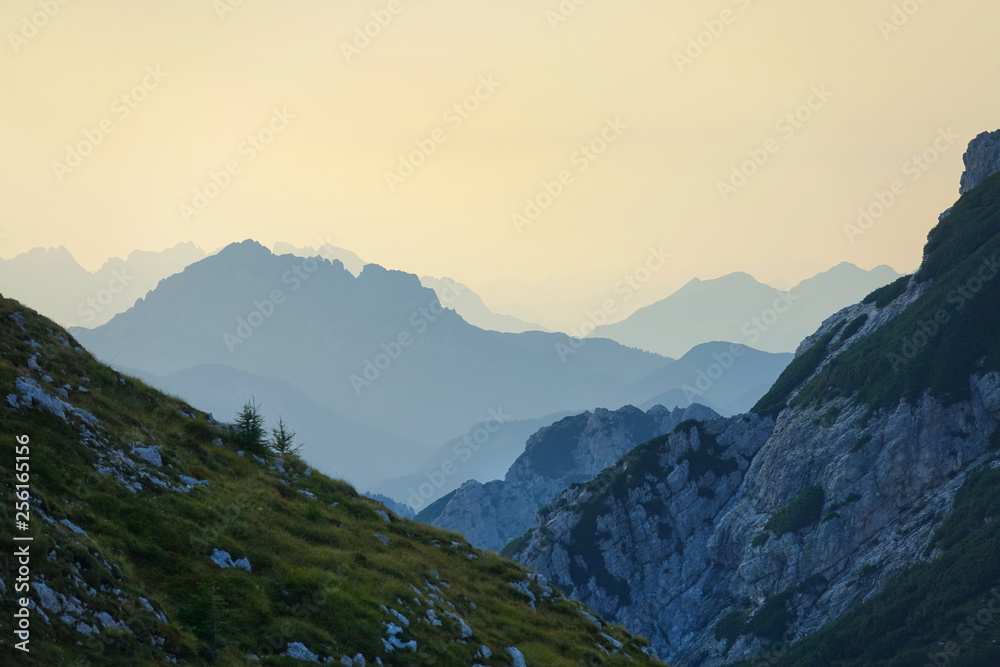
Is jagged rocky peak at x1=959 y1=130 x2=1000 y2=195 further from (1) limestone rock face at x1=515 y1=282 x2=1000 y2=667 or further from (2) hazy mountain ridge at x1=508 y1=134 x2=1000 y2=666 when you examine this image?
(1) limestone rock face at x1=515 y1=282 x2=1000 y2=667

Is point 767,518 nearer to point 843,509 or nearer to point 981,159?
point 843,509

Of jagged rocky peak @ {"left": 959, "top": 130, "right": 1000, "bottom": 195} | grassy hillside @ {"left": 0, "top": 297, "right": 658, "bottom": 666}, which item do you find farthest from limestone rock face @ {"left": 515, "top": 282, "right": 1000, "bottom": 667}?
grassy hillside @ {"left": 0, "top": 297, "right": 658, "bottom": 666}

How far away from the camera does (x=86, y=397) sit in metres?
32.0

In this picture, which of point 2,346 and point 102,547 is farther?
point 2,346

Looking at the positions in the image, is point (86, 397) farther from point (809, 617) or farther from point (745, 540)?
point (745, 540)

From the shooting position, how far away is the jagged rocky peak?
185 meters

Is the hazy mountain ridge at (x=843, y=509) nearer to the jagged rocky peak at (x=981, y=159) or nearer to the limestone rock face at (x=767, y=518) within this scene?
the limestone rock face at (x=767, y=518)

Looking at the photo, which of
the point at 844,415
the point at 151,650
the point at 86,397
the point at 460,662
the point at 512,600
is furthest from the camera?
the point at 844,415

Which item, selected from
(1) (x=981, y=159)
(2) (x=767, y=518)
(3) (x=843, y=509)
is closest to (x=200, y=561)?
(3) (x=843, y=509)

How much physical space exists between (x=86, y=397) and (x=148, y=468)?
458 cm

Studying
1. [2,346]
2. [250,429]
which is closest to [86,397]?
[2,346]

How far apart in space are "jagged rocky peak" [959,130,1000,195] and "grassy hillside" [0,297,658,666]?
187814mm

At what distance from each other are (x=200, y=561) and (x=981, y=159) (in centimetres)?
21142

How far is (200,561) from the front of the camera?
26484 millimetres
